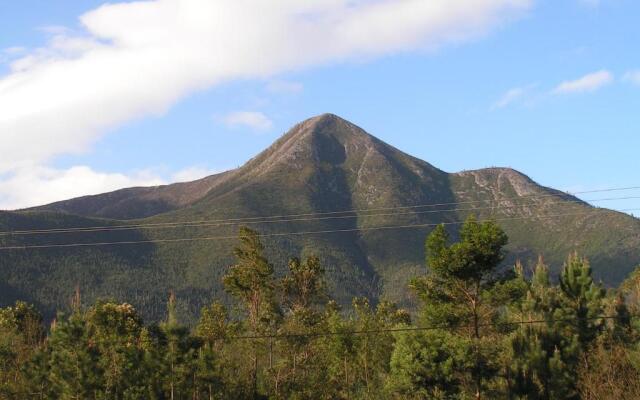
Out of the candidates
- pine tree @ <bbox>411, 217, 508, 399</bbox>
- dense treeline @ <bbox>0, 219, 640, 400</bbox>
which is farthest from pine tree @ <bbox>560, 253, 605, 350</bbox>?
pine tree @ <bbox>411, 217, 508, 399</bbox>

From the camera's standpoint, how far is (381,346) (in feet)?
195

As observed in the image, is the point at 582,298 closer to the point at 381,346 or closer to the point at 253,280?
the point at 381,346

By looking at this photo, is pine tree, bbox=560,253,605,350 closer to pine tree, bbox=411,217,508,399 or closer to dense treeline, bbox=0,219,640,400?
dense treeline, bbox=0,219,640,400

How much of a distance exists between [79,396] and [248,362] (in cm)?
1289

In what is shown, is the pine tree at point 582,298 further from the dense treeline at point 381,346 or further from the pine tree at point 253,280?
the pine tree at point 253,280

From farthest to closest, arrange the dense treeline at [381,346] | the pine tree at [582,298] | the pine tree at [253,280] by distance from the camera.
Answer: the pine tree at [253,280]
the pine tree at [582,298]
the dense treeline at [381,346]

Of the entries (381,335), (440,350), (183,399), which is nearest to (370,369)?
(381,335)

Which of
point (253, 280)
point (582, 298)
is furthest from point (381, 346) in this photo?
point (582, 298)

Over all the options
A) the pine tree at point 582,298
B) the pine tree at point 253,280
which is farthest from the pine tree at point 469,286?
the pine tree at point 253,280

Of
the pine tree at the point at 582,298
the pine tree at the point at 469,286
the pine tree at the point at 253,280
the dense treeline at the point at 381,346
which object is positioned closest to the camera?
the dense treeline at the point at 381,346

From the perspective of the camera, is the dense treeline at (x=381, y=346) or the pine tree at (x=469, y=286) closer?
the dense treeline at (x=381, y=346)

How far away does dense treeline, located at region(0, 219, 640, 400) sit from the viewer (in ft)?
135

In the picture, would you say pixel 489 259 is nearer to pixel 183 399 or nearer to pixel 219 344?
pixel 183 399

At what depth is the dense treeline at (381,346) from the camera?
41.2m
